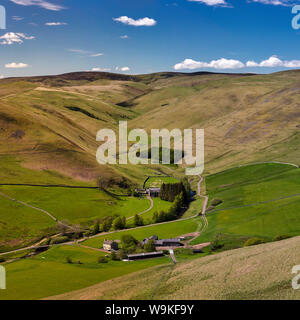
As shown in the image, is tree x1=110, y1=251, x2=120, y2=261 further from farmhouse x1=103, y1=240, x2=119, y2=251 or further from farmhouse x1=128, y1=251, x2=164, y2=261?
farmhouse x1=103, y1=240, x2=119, y2=251

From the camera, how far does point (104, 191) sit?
116 metres

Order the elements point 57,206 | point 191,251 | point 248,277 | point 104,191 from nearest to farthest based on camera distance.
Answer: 1. point 248,277
2. point 191,251
3. point 57,206
4. point 104,191

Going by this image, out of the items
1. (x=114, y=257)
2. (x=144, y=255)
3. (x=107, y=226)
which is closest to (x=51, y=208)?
(x=107, y=226)

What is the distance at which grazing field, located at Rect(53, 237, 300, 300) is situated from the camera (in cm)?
3178

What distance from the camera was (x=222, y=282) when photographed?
35438 millimetres

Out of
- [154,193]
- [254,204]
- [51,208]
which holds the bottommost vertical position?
[51,208]

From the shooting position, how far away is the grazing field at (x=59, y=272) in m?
47.4

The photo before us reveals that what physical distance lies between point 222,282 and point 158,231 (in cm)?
5002

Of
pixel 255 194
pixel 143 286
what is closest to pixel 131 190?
pixel 255 194

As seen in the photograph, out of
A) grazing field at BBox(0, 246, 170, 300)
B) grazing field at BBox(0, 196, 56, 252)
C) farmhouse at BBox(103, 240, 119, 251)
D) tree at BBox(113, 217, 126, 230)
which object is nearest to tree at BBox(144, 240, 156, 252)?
grazing field at BBox(0, 246, 170, 300)

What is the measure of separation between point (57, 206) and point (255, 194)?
56401 mm

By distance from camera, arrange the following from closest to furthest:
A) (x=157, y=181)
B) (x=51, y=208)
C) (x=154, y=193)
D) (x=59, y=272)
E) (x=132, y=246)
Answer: (x=59, y=272), (x=132, y=246), (x=51, y=208), (x=154, y=193), (x=157, y=181)

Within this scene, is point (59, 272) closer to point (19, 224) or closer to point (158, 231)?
point (19, 224)

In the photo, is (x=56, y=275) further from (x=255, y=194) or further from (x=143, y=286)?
(x=255, y=194)
